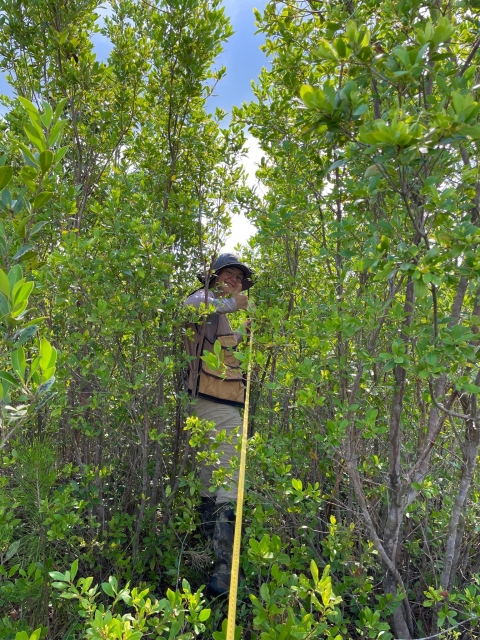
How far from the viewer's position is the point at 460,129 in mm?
1289

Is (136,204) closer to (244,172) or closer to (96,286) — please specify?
(96,286)

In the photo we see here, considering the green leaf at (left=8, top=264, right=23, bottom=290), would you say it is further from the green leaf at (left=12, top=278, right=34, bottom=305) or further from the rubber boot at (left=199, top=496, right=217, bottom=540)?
the rubber boot at (left=199, top=496, right=217, bottom=540)

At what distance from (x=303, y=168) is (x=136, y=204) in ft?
3.23

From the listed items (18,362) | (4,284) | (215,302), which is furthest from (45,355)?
(215,302)

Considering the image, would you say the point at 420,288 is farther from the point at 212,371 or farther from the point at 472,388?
the point at 212,371

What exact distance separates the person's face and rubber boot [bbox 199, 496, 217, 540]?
1491 millimetres

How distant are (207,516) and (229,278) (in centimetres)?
169

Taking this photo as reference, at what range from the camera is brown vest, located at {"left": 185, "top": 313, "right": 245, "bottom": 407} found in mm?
3193

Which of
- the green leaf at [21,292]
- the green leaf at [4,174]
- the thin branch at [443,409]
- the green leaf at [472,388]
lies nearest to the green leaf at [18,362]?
the green leaf at [21,292]

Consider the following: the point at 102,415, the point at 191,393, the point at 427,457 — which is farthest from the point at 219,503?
the point at 427,457

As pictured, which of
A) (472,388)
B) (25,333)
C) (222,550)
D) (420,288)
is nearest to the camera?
(25,333)

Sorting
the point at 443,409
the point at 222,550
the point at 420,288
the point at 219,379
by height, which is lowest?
the point at 222,550

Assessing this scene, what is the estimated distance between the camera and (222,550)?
290cm

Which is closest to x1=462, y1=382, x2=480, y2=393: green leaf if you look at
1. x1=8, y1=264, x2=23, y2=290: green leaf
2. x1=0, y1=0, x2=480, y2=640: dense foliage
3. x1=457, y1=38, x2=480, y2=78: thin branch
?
x1=0, y1=0, x2=480, y2=640: dense foliage
